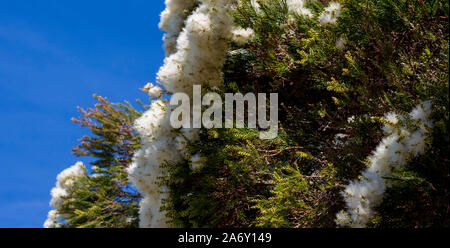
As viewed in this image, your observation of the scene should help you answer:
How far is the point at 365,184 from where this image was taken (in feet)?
9.71

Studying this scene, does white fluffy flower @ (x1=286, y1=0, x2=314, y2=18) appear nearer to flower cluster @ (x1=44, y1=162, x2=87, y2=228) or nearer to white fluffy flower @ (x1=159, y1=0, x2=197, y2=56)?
white fluffy flower @ (x1=159, y1=0, x2=197, y2=56)

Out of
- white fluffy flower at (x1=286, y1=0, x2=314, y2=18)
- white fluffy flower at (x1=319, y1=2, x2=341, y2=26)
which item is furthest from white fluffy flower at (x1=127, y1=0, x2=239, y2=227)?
white fluffy flower at (x1=319, y1=2, x2=341, y2=26)

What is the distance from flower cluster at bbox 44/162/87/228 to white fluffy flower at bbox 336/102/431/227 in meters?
5.92

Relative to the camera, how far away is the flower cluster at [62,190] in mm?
7738

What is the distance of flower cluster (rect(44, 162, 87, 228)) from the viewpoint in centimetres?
774

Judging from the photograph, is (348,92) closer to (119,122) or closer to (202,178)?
(202,178)

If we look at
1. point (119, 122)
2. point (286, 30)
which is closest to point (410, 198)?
point (286, 30)

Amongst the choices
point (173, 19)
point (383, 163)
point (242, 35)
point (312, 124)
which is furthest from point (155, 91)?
point (383, 163)

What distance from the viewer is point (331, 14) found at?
3.94 metres

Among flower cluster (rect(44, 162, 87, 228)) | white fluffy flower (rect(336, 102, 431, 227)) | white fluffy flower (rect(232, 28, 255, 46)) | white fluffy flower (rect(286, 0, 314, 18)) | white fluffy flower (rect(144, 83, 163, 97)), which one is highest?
white fluffy flower (rect(144, 83, 163, 97))

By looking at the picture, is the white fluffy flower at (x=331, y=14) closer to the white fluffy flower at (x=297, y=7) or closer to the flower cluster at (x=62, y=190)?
the white fluffy flower at (x=297, y=7)

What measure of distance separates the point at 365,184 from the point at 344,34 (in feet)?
4.73

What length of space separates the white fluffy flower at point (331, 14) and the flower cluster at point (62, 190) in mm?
5491

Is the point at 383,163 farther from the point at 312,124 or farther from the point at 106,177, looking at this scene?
the point at 106,177
